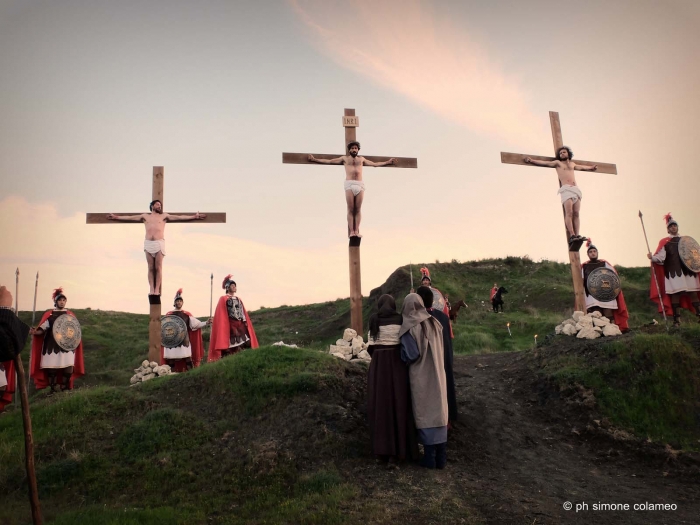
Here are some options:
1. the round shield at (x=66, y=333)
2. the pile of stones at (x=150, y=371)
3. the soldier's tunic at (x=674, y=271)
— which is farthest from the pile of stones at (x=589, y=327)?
the round shield at (x=66, y=333)

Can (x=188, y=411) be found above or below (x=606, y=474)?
above

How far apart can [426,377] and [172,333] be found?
28.3 ft

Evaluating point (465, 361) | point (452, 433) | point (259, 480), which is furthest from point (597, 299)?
point (259, 480)

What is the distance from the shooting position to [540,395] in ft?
31.4

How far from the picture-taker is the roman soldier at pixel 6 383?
31.1 feet

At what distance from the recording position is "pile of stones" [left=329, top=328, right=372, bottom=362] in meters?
10.5

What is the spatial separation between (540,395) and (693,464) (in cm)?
266

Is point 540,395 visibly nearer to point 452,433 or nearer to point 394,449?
point 452,433

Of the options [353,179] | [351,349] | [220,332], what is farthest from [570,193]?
[220,332]

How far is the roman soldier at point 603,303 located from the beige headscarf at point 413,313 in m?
6.44

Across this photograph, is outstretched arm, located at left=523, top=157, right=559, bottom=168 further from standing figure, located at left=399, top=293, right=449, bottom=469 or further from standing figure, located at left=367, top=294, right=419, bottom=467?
standing figure, located at left=367, top=294, right=419, bottom=467

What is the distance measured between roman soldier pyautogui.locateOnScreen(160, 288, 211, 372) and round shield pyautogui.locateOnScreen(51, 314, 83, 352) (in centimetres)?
222

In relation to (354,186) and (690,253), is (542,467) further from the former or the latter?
(690,253)

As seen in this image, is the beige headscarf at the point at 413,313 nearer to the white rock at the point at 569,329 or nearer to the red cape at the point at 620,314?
the white rock at the point at 569,329
